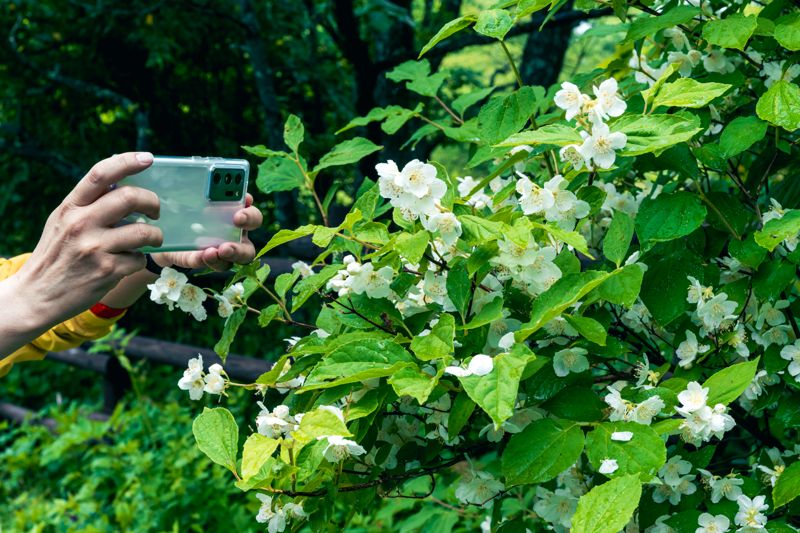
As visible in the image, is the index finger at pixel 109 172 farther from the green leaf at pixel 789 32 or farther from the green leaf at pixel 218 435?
the green leaf at pixel 789 32

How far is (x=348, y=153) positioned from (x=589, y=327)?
23.1 inches

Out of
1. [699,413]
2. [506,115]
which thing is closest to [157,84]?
[506,115]

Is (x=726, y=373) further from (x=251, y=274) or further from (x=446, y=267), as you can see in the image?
(x=251, y=274)

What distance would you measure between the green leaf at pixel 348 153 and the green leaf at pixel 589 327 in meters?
0.53

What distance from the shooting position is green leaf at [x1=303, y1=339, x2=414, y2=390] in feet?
2.92

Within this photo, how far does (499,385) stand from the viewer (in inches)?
32.8

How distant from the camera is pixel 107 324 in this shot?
6.35ft

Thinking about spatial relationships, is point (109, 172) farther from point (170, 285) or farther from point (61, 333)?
point (61, 333)

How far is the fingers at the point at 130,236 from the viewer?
1.17 metres

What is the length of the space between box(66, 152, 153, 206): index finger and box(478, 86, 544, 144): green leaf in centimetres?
49

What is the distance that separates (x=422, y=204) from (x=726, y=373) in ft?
1.45

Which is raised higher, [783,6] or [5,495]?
[783,6]

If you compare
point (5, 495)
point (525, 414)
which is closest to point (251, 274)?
point (525, 414)

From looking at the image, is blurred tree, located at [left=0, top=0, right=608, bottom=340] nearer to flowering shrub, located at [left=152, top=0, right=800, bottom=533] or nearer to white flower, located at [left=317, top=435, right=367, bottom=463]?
flowering shrub, located at [left=152, top=0, right=800, bottom=533]
